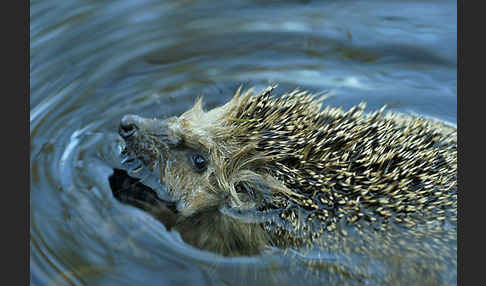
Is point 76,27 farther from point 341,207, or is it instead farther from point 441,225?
point 441,225

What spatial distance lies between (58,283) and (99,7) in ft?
20.4

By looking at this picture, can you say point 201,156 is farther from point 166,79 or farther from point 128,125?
point 166,79

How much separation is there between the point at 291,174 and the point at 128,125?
2215 millimetres

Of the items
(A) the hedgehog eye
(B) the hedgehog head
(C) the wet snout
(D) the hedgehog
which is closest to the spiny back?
(D) the hedgehog

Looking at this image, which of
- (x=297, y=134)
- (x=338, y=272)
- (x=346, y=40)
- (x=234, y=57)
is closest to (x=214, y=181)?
(x=297, y=134)

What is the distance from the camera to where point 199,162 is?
671 cm

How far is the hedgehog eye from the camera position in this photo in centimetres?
671

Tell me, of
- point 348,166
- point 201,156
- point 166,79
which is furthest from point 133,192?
point 348,166

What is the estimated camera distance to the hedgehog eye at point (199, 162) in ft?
22.0

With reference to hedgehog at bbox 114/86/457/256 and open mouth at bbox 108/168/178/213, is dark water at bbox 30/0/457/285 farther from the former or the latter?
hedgehog at bbox 114/86/457/256

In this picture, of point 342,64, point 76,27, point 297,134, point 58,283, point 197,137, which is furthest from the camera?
point 76,27

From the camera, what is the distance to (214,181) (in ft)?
21.9

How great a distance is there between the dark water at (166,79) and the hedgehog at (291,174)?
43cm

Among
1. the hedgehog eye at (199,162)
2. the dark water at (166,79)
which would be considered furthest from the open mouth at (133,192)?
the hedgehog eye at (199,162)
